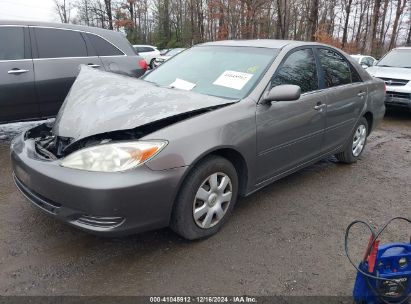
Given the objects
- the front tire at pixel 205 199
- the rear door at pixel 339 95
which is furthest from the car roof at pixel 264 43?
the front tire at pixel 205 199

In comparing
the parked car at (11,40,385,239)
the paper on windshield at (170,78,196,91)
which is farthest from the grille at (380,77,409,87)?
the paper on windshield at (170,78,196,91)

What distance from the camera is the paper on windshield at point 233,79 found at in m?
3.48

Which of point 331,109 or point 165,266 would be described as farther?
point 331,109

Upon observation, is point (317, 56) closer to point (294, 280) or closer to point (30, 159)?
point (294, 280)

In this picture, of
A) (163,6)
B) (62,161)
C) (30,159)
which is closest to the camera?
(62,161)

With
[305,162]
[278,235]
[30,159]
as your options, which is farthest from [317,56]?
[30,159]

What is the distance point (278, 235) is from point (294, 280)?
612mm

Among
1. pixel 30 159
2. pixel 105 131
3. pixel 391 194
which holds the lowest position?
pixel 391 194

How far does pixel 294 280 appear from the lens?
2666 millimetres

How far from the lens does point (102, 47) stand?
6.14 meters

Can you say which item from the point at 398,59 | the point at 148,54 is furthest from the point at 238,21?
the point at 398,59

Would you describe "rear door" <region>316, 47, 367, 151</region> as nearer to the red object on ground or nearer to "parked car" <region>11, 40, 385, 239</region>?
"parked car" <region>11, 40, 385, 239</region>

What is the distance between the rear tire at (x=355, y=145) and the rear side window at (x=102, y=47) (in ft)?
12.5

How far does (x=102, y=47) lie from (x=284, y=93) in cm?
388
